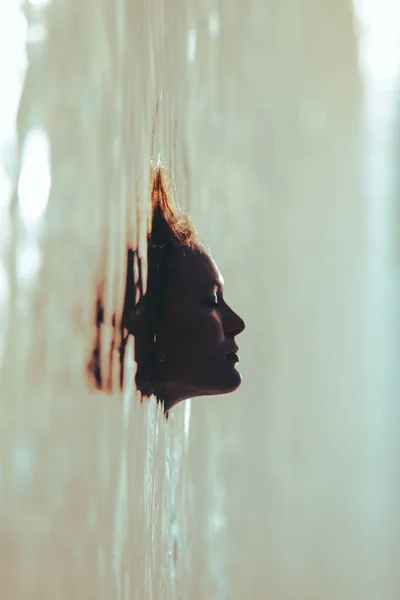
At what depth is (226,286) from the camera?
2.91 feet

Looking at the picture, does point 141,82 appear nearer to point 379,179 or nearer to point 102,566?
point 102,566

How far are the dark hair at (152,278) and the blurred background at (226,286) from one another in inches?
0.6

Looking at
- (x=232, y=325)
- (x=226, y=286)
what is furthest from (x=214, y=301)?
(x=226, y=286)

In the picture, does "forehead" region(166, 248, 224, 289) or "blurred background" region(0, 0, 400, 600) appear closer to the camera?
"blurred background" region(0, 0, 400, 600)

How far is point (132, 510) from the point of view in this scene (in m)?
0.37

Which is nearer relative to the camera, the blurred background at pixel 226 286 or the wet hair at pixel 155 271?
the blurred background at pixel 226 286

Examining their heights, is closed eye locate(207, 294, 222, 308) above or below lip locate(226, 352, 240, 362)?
above

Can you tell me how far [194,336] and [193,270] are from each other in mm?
42

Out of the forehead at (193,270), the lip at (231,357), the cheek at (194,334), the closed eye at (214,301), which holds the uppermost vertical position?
the forehead at (193,270)

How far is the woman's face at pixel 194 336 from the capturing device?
450 mm

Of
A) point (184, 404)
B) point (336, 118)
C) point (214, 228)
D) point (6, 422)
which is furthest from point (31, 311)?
point (336, 118)

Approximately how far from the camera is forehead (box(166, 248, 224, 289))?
0.46 meters

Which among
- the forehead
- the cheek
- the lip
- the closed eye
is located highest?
the forehead

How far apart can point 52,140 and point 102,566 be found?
0.17 m
